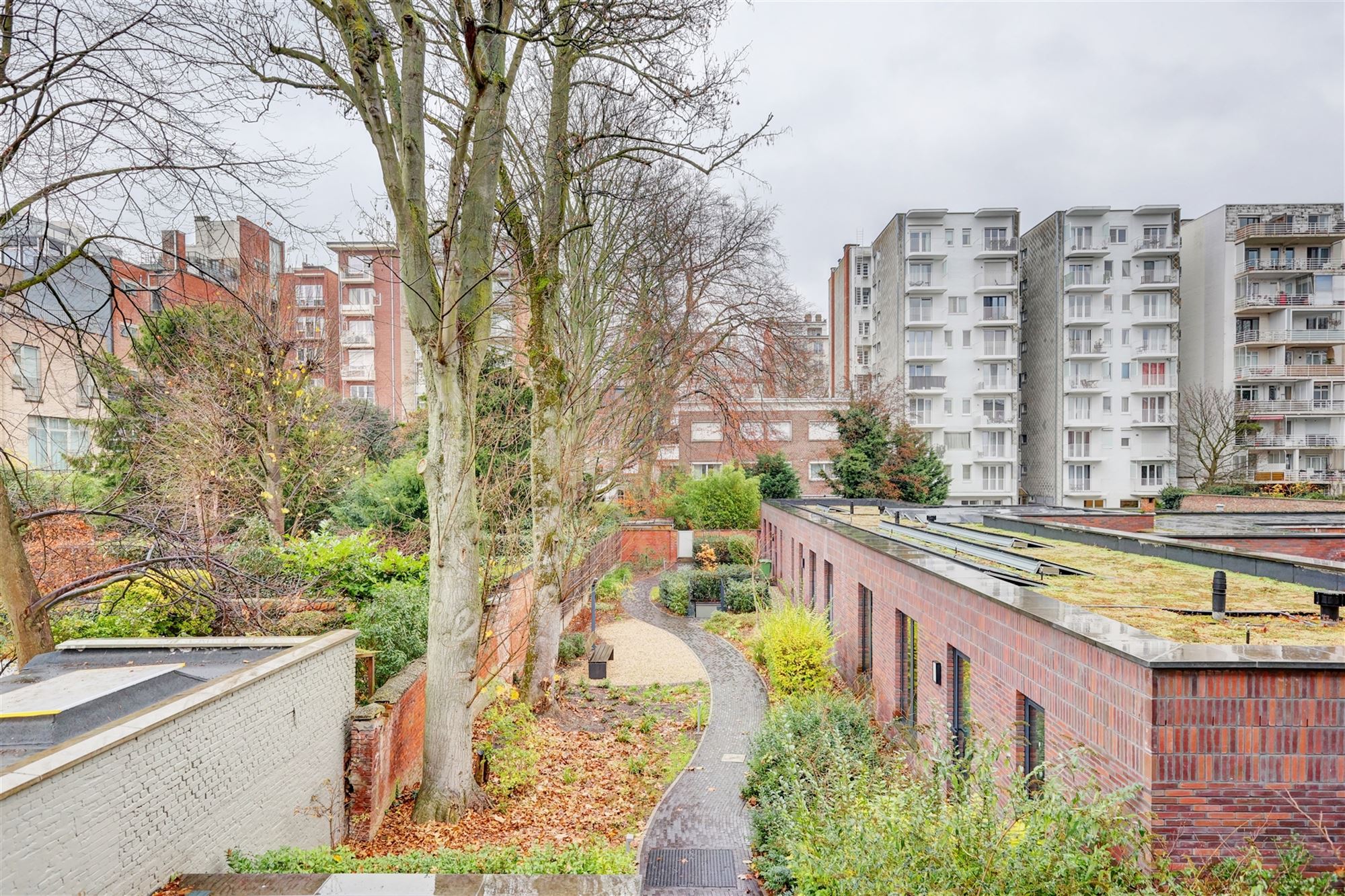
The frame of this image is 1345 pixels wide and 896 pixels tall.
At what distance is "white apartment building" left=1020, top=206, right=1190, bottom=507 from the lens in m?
42.8

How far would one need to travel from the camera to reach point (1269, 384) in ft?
140

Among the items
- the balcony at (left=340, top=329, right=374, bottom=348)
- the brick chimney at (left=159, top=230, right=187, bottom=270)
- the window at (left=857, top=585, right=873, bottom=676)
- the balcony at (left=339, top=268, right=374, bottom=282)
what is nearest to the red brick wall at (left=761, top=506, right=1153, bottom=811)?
the window at (left=857, top=585, right=873, bottom=676)

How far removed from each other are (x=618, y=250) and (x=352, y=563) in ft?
33.5

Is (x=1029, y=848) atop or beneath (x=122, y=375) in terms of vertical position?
beneath

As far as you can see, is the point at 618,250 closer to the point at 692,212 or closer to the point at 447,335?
the point at 692,212

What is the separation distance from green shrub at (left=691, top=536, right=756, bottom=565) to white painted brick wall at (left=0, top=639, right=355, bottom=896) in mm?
21301

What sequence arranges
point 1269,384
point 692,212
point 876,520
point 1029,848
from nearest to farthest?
1. point 1029,848
2. point 692,212
3. point 876,520
4. point 1269,384

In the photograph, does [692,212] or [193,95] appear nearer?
[193,95]

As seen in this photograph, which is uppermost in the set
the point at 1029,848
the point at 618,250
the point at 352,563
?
the point at 618,250

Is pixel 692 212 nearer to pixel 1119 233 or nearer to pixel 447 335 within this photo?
pixel 447 335

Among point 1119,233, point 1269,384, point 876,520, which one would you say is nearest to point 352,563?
point 876,520

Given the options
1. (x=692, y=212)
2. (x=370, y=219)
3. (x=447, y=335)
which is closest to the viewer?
(x=447, y=335)

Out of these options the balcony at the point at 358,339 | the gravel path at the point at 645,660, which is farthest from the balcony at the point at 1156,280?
the balcony at the point at 358,339

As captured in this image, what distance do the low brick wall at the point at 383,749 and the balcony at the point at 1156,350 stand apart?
46.5 metres
